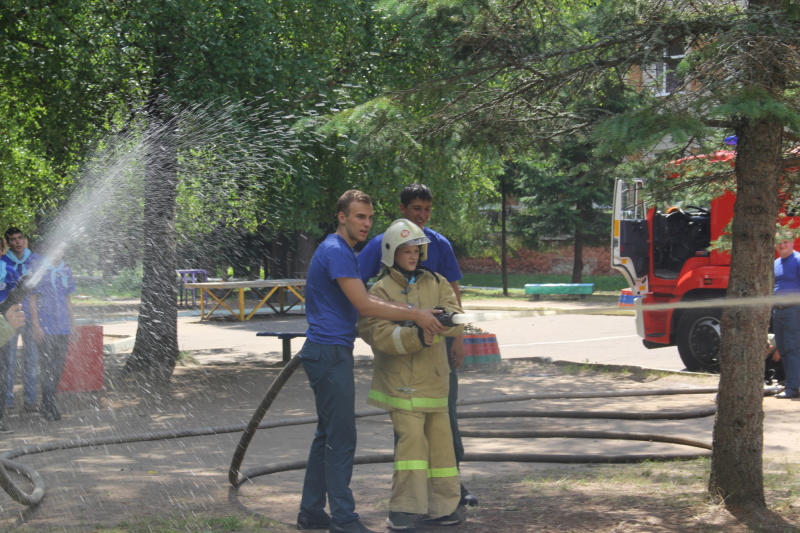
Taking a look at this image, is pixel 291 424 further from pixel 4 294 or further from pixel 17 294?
pixel 4 294

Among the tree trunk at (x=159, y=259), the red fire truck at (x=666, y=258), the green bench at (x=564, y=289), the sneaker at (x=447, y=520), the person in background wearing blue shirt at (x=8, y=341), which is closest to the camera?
the sneaker at (x=447, y=520)

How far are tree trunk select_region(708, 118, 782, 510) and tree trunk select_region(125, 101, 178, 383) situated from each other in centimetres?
797

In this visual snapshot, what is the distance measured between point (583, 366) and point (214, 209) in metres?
5.99

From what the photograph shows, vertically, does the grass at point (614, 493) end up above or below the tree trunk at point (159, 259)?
below

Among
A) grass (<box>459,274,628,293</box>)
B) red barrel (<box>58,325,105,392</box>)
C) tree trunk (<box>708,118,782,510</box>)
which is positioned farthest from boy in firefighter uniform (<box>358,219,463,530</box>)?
grass (<box>459,274,628,293</box>)

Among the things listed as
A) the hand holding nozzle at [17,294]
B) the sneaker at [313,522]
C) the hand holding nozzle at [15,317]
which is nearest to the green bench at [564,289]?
the hand holding nozzle at [17,294]

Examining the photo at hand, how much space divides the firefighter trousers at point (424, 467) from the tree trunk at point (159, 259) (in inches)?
292

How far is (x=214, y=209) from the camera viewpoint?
43.2 feet

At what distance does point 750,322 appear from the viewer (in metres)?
5.25

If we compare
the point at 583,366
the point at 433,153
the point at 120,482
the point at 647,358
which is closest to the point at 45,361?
the point at 120,482

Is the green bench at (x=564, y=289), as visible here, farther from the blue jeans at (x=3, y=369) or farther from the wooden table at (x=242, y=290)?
the blue jeans at (x=3, y=369)

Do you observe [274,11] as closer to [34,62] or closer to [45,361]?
[34,62]

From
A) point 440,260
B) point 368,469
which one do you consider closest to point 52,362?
point 368,469

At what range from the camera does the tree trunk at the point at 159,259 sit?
11.6 meters
